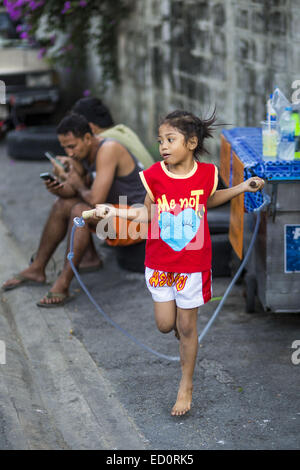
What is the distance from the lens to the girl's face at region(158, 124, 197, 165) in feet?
11.8

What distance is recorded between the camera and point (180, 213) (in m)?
3.63

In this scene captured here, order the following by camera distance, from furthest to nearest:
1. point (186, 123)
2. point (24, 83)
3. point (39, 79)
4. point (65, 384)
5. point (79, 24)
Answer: point (39, 79)
point (24, 83)
point (79, 24)
point (65, 384)
point (186, 123)

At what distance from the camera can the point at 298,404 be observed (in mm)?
3891

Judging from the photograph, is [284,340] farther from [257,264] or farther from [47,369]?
[47,369]

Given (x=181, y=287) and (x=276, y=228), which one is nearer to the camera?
(x=181, y=287)

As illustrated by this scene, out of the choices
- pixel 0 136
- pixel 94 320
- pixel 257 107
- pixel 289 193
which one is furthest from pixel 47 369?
pixel 0 136

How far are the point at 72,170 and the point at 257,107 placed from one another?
1989 mm

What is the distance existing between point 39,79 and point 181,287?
339 inches

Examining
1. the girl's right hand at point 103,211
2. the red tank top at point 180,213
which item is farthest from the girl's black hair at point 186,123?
the girl's right hand at point 103,211

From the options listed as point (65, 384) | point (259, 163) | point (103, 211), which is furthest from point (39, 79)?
point (103, 211)

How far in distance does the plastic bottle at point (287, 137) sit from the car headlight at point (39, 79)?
308 inches

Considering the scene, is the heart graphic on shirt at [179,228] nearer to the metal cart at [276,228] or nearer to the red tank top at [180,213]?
the red tank top at [180,213]

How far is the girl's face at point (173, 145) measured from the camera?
3.59 metres

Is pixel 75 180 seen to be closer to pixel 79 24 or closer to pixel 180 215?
pixel 180 215
